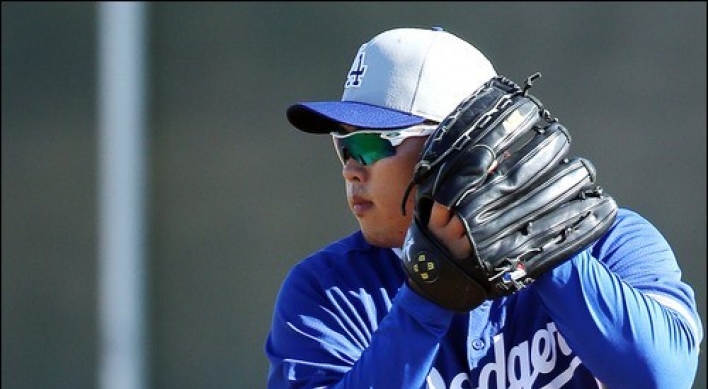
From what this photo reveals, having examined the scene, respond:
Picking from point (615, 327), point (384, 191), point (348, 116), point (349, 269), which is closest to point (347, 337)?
point (349, 269)

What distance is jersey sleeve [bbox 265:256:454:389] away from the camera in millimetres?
2039

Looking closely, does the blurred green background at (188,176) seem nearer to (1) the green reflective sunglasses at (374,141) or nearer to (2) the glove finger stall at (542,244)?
(1) the green reflective sunglasses at (374,141)

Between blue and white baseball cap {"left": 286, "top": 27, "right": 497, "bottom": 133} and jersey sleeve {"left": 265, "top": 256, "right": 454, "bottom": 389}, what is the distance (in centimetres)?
29

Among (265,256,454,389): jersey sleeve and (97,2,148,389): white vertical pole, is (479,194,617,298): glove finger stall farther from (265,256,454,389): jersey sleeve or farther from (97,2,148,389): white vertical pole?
(97,2,148,389): white vertical pole

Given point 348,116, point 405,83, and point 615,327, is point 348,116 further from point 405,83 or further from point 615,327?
point 615,327

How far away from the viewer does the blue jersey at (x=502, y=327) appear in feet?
6.60

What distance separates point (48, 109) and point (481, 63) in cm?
390

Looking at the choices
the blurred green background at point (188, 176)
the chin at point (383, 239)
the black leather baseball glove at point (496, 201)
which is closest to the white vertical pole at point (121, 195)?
the blurred green background at point (188, 176)

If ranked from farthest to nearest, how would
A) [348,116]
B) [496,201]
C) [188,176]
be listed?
[188,176] → [348,116] → [496,201]

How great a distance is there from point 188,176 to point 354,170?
3.75 meters

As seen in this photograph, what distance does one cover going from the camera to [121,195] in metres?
5.95

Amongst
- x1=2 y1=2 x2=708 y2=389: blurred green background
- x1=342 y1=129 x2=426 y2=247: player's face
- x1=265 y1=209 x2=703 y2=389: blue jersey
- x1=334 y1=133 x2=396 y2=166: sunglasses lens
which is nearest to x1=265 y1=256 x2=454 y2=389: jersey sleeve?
x1=265 y1=209 x2=703 y2=389: blue jersey

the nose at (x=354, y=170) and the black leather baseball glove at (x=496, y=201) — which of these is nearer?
the black leather baseball glove at (x=496, y=201)

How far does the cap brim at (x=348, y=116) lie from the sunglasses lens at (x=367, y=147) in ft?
0.10
